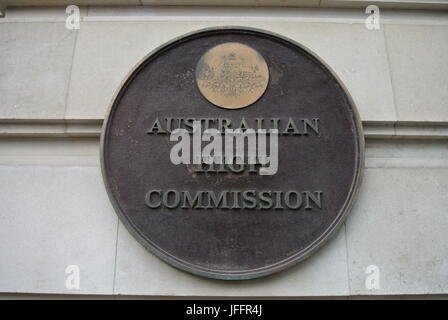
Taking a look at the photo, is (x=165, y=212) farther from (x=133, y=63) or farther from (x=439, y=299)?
(x=439, y=299)

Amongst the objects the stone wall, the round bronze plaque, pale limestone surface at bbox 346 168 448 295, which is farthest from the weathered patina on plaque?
pale limestone surface at bbox 346 168 448 295

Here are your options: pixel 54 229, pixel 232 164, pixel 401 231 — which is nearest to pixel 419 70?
pixel 401 231

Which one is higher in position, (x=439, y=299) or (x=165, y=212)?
(x=165, y=212)

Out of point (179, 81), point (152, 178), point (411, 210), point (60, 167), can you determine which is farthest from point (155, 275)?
Result: point (411, 210)

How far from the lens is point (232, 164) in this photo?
3949mm

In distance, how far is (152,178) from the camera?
3.92 metres

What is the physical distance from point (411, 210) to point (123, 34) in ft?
10.8

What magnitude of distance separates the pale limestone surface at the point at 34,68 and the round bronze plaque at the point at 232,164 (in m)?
0.70

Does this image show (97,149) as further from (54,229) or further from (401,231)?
(401,231)

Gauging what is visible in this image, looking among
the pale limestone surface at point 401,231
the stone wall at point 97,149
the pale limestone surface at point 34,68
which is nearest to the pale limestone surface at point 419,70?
the stone wall at point 97,149

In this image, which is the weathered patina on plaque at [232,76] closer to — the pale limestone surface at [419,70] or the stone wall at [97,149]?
the stone wall at [97,149]

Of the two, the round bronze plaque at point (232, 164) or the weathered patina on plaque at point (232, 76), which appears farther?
the weathered patina on plaque at point (232, 76)

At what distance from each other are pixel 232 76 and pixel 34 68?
6.56 ft

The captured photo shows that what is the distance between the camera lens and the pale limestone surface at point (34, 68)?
13.9 ft
